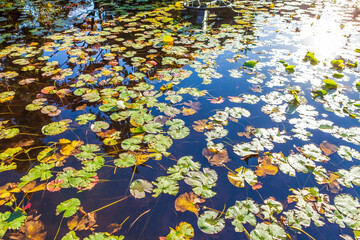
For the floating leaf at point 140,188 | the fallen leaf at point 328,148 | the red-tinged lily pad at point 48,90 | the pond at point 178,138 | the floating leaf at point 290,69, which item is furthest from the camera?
the floating leaf at point 290,69

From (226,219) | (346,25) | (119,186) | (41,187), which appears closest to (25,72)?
(41,187)

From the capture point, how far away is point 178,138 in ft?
6.29

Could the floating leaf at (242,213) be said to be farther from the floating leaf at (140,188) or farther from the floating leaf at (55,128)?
the floating leaf at (55,128)

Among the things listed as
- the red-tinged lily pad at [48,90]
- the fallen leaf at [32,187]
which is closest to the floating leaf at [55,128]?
the fallen leaf at [32,187]

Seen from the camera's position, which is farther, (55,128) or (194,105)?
(194,105)

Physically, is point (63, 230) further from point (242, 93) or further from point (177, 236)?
point (242, 93)

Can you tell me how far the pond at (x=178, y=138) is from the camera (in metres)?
1.35

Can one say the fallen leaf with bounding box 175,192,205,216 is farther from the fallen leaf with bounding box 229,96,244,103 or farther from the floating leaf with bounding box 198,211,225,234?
the fallen leaf with bounding box 229,96,244,103

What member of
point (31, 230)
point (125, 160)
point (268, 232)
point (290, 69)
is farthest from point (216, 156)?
point (290, 69)

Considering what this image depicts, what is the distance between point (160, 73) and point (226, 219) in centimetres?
219

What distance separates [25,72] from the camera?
2990 mm

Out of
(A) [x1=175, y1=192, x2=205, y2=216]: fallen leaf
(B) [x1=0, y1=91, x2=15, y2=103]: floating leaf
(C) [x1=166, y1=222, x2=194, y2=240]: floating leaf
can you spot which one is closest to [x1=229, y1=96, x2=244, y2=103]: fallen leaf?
(A) [x1=175, y1=192, x2=205, y2=216]: fallen leaf

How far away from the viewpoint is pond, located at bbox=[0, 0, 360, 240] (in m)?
1.35

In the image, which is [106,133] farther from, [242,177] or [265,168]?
[265,168]
